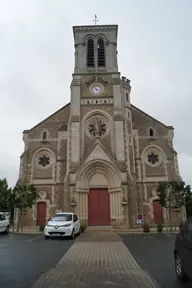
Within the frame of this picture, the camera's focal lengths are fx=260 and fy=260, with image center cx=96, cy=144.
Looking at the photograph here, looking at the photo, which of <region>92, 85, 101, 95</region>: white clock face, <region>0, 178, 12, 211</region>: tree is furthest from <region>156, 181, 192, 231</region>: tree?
<region>0, 178, 12, 211</region>: tree

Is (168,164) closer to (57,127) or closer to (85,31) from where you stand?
(57,127)

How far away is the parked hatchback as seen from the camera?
498 cm

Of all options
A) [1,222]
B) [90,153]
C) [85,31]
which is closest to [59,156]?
[90,153]

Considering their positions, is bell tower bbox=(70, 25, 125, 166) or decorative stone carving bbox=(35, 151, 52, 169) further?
decorative stone carving bbox=(35, 151, 52, 169)

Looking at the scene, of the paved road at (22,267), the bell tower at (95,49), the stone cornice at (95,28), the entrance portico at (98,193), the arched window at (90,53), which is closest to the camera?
the paved road at (22,267)

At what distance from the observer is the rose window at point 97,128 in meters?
26.8

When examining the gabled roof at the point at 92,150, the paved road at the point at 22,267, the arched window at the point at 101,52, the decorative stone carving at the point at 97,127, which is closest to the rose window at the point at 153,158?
the gabled roof at the point at 92,150

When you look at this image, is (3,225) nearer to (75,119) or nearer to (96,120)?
(75,119)

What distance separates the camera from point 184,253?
529 cm

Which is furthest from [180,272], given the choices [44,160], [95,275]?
[44,160]

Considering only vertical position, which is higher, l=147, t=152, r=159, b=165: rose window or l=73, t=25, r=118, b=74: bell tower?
l=73, t=25, r=118, b=74: bell tower

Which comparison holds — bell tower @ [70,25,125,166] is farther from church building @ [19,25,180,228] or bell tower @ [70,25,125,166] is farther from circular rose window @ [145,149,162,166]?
circular rose window @ [145,149,162,166]

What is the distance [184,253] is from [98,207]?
19.8m

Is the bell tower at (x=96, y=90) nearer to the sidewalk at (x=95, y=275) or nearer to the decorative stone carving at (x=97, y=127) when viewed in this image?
the decorative stone carving at (x=97, y=127)
